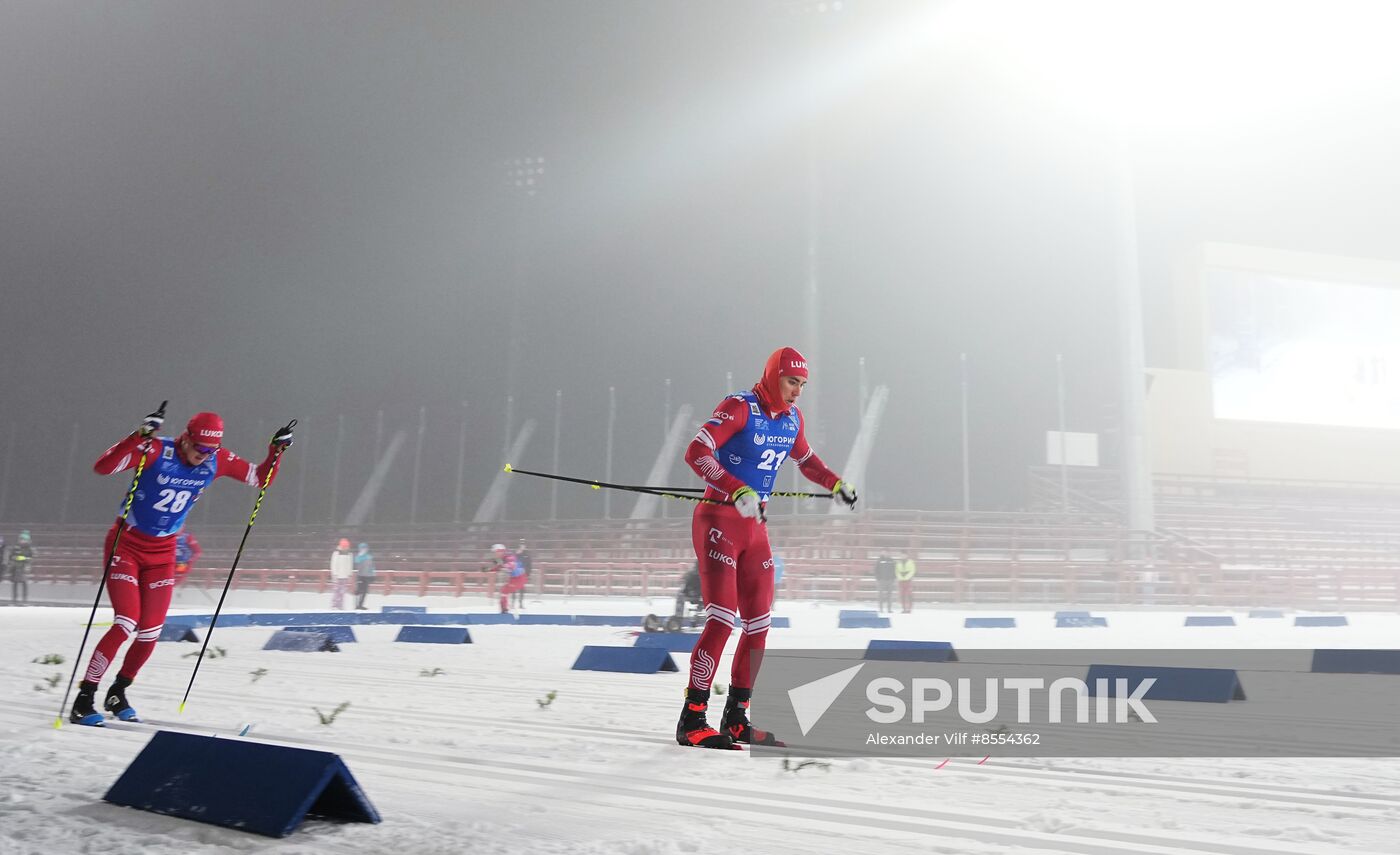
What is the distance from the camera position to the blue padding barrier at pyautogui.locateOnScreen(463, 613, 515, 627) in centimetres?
1631

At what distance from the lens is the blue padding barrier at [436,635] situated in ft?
37.2

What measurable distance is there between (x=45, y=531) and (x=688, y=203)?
3348 centimetres

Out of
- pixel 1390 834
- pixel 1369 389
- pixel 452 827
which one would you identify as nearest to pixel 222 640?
pixel 452 827

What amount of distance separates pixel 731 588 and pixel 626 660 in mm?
3869

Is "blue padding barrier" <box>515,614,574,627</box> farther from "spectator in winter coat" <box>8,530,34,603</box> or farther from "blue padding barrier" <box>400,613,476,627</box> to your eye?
"spectator in winter coat" <box>8,530,34,603</box>

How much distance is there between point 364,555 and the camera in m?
21.6

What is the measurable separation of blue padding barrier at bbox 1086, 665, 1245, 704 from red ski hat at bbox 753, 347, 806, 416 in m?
2.95

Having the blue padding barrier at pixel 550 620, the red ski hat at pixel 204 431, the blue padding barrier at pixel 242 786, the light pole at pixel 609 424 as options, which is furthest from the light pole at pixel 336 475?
the blue padding barrier at pixel 242 786

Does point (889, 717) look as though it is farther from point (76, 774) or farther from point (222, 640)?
point (222, 640)

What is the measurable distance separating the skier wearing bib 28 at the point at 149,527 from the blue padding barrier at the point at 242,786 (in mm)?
2700

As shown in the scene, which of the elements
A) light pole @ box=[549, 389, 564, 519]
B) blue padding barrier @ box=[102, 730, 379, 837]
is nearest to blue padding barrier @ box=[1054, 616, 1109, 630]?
blue padding barrier @ box=[102, 730, 379, 837]

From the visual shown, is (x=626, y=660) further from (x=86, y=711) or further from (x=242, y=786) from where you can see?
(x=242, y=786)

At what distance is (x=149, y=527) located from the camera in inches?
217

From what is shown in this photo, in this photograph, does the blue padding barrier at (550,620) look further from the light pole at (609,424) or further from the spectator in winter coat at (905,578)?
the light pole at (609,424)
